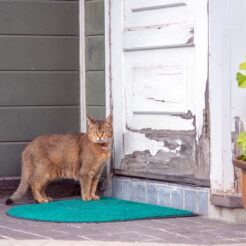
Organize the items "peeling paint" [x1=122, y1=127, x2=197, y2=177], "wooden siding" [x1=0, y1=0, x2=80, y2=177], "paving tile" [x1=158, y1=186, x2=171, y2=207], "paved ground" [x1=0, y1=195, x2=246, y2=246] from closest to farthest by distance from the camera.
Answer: "paved ground" [x1=0, y1=195, x2=246, y2=246] < "peeling paint" [x1=122, y1=127, x2=197, y2=177] < "paving tile" [x1=158, y1=186, x2=171, y2=207] < "wooden siding" [x1=0, y1=0, x2=80, y2=177]

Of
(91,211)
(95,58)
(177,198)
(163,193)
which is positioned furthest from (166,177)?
(95,58)

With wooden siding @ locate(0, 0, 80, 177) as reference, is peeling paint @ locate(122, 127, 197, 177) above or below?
below

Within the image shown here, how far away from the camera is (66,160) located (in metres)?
8.09

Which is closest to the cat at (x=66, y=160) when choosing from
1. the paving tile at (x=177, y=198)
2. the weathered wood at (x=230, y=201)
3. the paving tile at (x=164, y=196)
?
the paving tile at (x=164, y=196)

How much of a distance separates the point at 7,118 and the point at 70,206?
1115mm

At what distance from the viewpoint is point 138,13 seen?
7.95 m

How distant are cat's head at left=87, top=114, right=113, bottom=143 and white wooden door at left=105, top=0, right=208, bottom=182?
0.19m

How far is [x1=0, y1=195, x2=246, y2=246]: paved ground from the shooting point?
→ 20.4ft

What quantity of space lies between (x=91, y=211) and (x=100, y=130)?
2.71 feet

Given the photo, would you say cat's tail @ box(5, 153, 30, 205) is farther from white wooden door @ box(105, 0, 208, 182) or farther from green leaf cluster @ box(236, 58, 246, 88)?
green leaf cluster @ box(236, 58, 246, 88)

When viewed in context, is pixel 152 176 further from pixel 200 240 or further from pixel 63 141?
pixel 200 240

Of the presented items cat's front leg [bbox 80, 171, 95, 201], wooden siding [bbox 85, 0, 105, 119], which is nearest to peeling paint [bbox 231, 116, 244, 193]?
cat's front leg [bbox 80, 171, 95, 201]

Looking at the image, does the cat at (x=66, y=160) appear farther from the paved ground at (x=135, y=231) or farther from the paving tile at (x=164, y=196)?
the paved ground at (x=135, y=231)

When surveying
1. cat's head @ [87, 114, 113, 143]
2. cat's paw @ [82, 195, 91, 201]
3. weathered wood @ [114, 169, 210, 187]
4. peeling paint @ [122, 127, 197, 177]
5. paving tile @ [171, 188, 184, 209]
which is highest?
cat's head @ [87, 114, 113, 143]
